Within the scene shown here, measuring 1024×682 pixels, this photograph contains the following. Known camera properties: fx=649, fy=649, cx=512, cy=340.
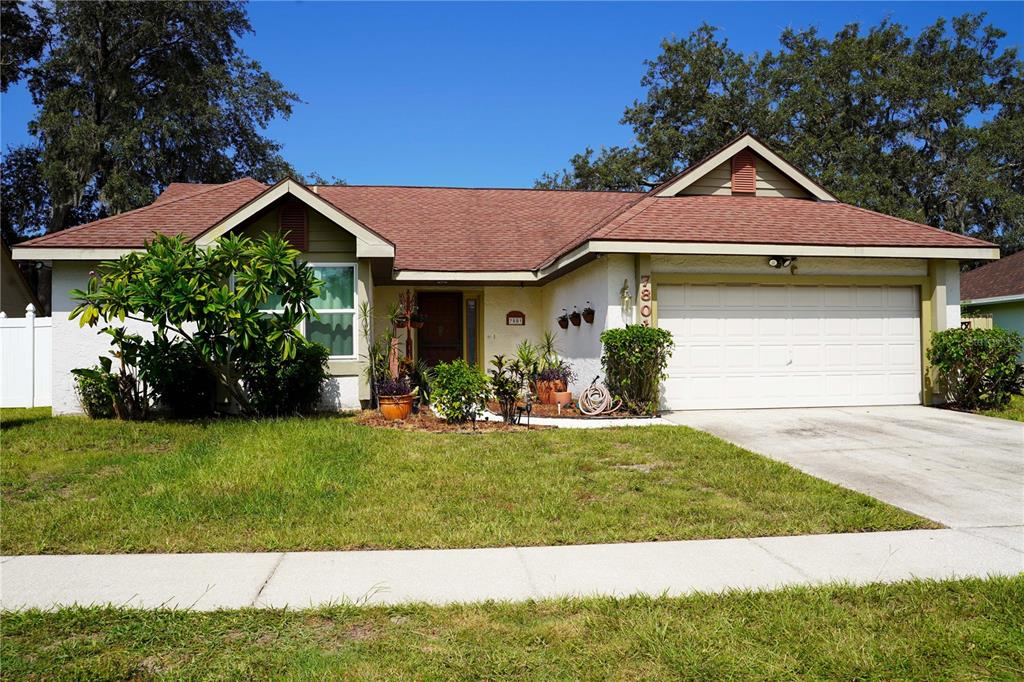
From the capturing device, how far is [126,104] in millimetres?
25547

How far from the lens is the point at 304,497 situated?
5.62 metres

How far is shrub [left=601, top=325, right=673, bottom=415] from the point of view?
9.98m

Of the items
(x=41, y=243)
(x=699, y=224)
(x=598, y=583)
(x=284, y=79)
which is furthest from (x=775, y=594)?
(x=284, y=79)

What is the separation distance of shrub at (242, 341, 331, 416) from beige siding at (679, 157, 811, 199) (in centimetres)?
753

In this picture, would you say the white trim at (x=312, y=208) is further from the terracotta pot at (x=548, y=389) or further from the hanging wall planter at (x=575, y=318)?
the terracotta pot at (x=548, y=389)

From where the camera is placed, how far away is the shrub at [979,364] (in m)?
10.7

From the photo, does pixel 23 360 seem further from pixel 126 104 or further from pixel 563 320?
pixel 126 104

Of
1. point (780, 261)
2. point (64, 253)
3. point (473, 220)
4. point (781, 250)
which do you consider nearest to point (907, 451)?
point (781, 250)

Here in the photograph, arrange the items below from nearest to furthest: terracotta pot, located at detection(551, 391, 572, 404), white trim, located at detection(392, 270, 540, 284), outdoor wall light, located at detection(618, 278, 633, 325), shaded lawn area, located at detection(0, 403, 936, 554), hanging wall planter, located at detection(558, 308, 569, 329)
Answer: shaded lawn area, located at detection(0, 403, 936, 554) < outdoor wall light, located at detection(618, 278, 633, 325) < terracotta pot, located at detection(551, 391, 572, 404) < hanging wall planter, located at detection(558, 308, 569, 329) < white trim, located at detection(392, 270, 540, 284)

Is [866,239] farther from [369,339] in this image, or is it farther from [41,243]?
[41,243]

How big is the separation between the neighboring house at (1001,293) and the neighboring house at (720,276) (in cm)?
901

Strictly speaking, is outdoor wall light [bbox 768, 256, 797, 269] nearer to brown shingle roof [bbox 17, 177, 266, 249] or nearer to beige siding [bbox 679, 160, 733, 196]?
beige siding [bbox 679, 160, 733, 196]

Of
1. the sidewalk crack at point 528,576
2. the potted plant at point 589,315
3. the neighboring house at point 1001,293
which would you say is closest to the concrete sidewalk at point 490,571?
the sidewalk crack at point 528,576

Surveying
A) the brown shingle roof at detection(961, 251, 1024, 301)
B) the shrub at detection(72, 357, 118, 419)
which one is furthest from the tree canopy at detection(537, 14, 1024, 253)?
the shrub at detection(72, 357, 118, 419)
